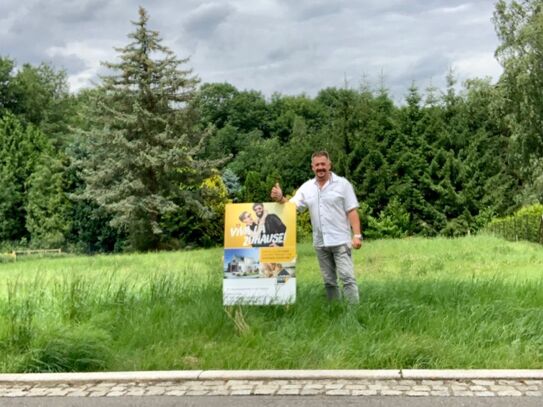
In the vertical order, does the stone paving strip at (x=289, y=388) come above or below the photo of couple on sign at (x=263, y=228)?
below

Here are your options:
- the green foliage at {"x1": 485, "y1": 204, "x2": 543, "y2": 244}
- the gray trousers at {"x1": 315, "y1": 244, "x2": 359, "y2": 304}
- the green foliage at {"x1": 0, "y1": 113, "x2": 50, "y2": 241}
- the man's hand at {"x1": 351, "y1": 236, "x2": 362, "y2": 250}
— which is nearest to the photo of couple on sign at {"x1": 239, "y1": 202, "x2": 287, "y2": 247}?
the gray trousers at {"x1": 315, "y1": 244, "x2": 359, "y2": 304}

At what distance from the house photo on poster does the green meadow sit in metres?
0.22

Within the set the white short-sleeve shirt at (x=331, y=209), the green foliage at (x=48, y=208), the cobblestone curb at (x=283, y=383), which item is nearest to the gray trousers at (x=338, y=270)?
the white short-sleeve shirt at (x=331, y=209)

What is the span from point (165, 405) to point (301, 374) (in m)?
1.22

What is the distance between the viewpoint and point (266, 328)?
6.71 meters

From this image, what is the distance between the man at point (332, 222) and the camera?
756cm

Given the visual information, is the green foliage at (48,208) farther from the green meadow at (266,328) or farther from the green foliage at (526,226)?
the green meadow at (266,328)

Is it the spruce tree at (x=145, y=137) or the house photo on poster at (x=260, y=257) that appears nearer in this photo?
the house photo on poster at (x=260, y=257)

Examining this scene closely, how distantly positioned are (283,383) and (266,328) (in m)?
1.29

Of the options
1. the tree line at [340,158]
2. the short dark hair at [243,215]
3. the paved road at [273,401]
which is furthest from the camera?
the tree line at [340,158]

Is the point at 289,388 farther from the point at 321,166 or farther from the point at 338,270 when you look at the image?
the point at 321,166

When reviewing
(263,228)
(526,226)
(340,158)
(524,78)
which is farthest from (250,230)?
(340,158)

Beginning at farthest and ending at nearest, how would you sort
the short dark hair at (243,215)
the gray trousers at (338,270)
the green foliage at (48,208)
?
1. the green foliage at (48,208)
2. the gray trousers at (338,270)
3. the short dark hair at (243,215)

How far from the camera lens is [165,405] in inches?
198
